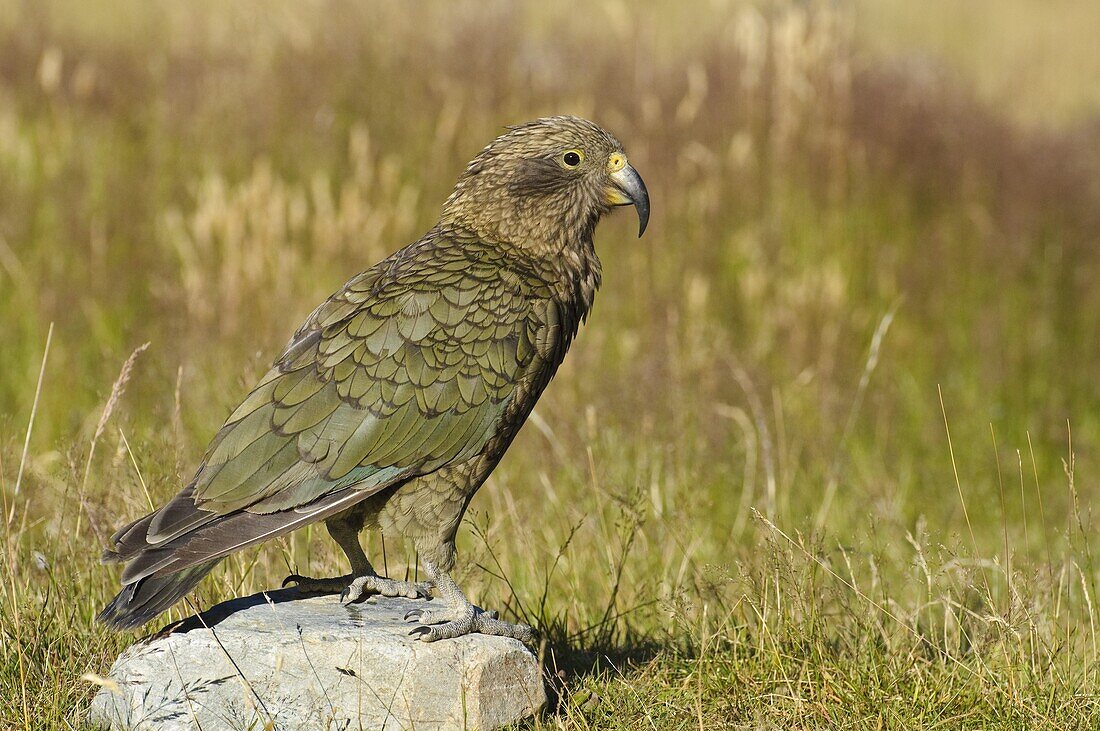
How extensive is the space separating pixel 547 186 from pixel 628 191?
286 millimetres

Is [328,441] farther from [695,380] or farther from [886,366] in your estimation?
[886,366]

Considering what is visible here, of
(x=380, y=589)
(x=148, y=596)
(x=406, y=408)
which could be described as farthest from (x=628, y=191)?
(x=148, y=596)

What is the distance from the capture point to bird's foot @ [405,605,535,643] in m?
3.45

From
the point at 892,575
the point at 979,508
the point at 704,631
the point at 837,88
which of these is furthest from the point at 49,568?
the point at 837,88

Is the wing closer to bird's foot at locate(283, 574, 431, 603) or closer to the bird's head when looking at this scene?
the bird's head

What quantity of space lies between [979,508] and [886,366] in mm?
1285

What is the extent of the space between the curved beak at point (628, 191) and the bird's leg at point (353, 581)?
1.41m

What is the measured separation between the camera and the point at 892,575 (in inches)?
207

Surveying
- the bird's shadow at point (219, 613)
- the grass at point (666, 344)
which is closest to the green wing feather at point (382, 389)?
the bird's shadow at point (219, 613)

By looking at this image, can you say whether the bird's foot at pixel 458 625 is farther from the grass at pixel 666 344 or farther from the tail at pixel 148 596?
the tail at pixel 148 596

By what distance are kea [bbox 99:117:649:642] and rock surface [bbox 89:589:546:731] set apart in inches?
4.1

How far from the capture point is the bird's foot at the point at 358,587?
3.82m

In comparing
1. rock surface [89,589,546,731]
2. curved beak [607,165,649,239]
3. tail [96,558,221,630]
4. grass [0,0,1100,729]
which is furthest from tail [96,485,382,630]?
curved beak [607,165,649,239]

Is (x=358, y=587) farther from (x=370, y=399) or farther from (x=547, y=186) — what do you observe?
(x=547, y=186)
